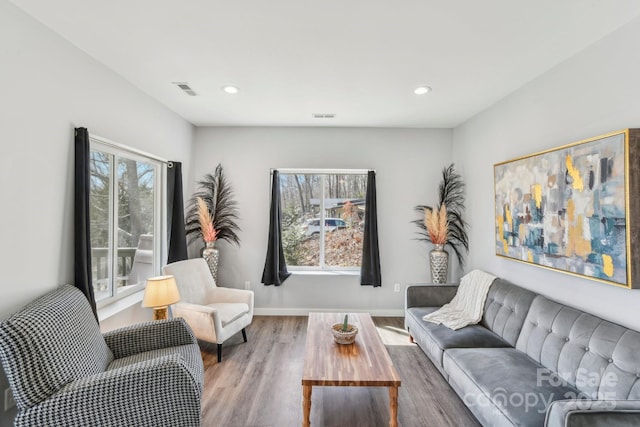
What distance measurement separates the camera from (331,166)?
13.4 feet

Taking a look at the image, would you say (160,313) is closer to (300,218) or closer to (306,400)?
(306,400)

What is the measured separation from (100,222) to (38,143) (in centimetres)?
86

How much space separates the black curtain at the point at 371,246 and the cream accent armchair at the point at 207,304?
5.06 ft

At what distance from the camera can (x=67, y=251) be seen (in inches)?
81.4

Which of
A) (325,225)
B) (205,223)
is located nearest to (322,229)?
(325,225)

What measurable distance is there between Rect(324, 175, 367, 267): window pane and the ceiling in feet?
4.39

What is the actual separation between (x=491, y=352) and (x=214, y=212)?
129 inches

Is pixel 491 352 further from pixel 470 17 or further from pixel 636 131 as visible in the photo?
pixel 470 17

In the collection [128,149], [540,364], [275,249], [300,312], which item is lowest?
[300,312]

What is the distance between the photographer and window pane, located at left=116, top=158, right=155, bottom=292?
2.82 meters

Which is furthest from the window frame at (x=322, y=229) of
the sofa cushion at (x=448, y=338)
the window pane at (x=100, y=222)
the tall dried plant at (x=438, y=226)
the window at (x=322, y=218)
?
the window pane at (x=100, y=222)

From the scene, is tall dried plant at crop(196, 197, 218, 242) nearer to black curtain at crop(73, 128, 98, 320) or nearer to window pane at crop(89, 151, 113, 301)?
window pane at crop(89, 151, 113, 301)

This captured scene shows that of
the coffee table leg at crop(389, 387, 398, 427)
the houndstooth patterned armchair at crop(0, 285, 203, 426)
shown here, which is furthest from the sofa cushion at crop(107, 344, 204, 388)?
the coffee table leg at crop(389, 387, 398, 427)

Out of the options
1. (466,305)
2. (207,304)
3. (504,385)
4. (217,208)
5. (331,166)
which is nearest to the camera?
(504,385)
